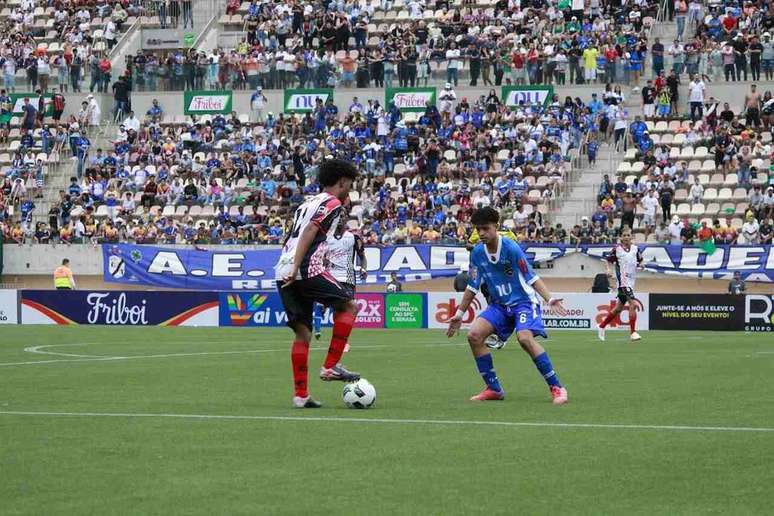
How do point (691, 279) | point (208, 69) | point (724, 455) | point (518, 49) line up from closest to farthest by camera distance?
point (724, 455) → point (691, 279) → point (518, 49) → point (208, 69)

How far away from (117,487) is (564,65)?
4163cm

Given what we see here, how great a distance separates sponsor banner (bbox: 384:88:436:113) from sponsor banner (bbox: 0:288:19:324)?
52.9ft

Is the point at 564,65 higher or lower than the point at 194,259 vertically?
higher

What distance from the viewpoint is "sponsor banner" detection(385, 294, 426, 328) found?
3875 cm

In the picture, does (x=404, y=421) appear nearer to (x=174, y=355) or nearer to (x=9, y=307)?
(x=174, y=355)

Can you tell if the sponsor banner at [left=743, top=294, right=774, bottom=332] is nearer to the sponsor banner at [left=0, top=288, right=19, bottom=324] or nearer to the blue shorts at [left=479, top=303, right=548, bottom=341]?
the sponsor banner at [left=0, top=288, right=19, bottom=324]

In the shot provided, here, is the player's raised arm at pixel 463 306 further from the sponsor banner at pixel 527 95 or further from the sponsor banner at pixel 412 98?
the sponsor banner at pixel 412 98

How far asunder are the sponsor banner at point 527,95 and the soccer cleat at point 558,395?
3532 centimetres

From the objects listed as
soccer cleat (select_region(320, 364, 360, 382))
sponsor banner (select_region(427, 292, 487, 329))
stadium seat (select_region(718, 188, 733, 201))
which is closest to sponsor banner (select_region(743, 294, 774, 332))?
sponsor banner (select_region(427, 292, 487, 329))

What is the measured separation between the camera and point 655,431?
38.6 feet

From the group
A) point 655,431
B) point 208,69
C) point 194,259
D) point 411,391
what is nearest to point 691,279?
point 194,259

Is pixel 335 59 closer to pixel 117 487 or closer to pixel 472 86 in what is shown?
pixel 472 86

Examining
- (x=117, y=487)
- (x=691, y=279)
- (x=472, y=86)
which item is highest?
(x=472, y=86)

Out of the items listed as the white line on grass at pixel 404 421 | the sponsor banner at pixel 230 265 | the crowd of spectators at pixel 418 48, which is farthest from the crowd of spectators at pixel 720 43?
the white line on grass at pixel 404 421
